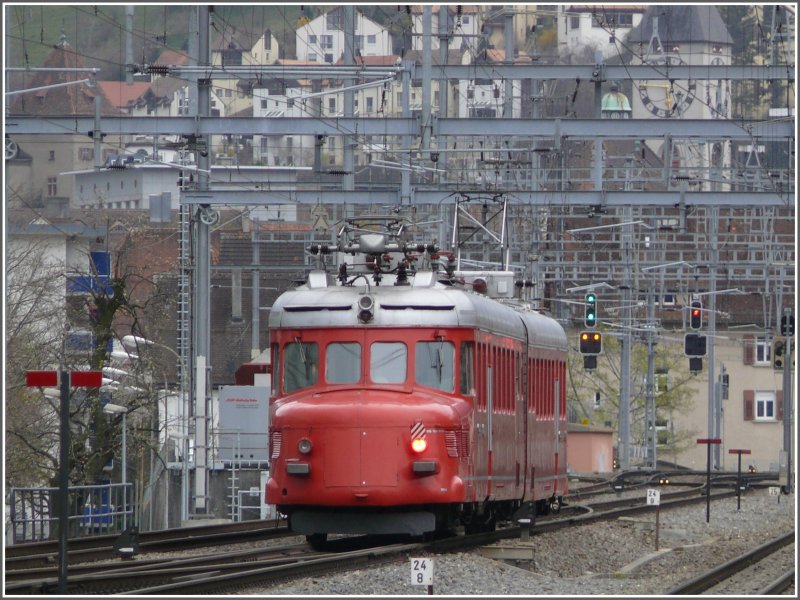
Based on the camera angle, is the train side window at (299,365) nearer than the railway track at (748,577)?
No

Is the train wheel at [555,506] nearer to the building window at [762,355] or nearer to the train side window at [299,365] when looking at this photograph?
the train side window at [299,365]

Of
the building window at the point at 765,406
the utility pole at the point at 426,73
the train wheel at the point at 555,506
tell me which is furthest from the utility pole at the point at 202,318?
the building window at the point at 765,406

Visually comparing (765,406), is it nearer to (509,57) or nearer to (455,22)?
(455,22)

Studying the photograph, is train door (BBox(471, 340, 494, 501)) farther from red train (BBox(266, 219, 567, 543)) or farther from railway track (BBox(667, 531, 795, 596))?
railway track (BBox(667, 531, 795, 596))

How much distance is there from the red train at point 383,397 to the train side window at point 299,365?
1 cm

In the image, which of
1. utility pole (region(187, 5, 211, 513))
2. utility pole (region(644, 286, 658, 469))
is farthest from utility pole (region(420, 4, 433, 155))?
utility pole (region(644, 286, 658, 469))

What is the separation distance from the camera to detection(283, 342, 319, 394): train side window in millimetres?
18594

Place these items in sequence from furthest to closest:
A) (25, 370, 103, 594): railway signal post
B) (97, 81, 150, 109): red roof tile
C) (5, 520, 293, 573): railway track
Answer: (97, 81, 150, 109): red roof tile < (5, 520, 293, 573): railway track < (25, 370, 103, 594): railway signal post

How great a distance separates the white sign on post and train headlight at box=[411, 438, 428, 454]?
403 cm

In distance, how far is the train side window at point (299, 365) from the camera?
61.0 ft

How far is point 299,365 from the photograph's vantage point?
1869 cm

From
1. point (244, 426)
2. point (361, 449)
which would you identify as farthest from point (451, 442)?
point (244, 426)

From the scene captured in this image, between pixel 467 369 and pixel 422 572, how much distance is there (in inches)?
205

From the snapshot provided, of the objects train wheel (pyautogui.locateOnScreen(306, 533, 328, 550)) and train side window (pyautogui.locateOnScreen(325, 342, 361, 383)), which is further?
train wheel (pyautogui.locateOnScreen(306, 533, 328, 550))
